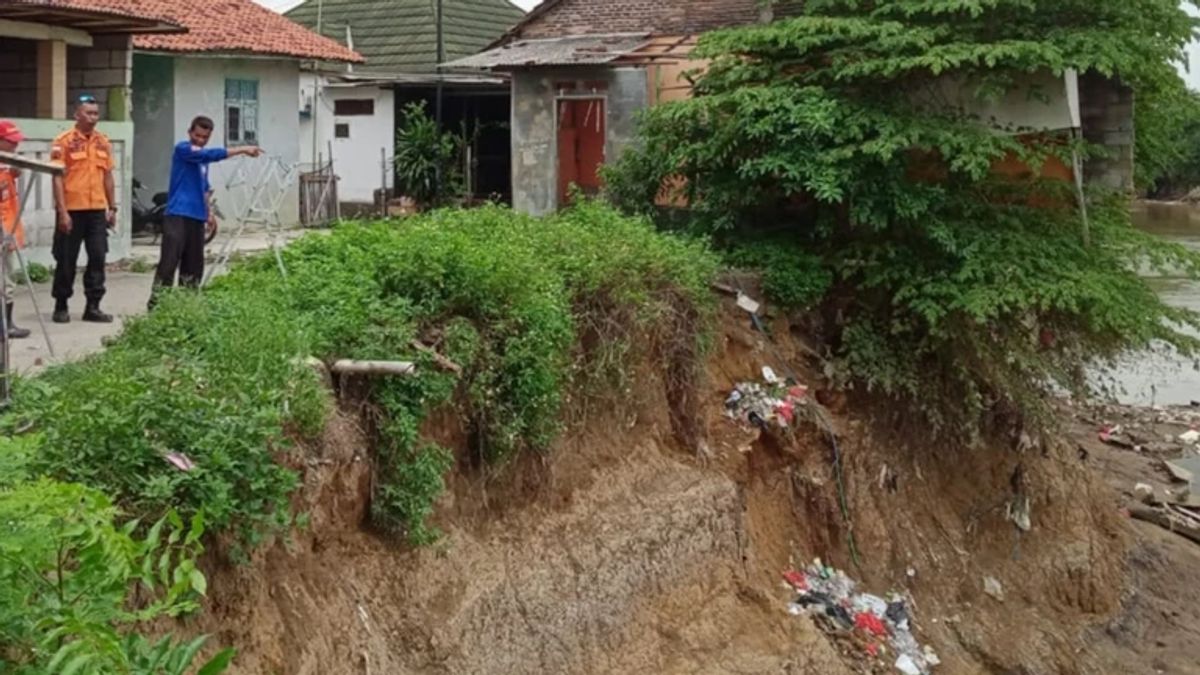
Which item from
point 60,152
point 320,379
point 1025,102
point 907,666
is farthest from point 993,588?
point 60,152

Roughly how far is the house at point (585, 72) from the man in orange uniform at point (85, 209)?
22.0 ft

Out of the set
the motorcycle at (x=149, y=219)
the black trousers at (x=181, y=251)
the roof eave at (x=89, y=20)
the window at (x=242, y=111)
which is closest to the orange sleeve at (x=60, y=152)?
the black trousers at (x=181, y=251)

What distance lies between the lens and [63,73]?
13.9m

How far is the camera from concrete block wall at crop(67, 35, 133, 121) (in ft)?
48.0

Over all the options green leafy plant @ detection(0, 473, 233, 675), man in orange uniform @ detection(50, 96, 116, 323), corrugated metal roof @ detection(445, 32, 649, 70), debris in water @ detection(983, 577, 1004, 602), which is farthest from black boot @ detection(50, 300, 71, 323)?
corrugated metal roof @ detection(445, 32, 649, 70)

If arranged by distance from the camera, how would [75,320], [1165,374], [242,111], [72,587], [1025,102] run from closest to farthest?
[72,587] → [75,320] → [1025,102] → [1165,374] → [242,111]

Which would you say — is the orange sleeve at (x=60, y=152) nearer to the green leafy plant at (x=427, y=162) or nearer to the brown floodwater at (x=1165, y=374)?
the brown floodwater at (x=1165, y=374)

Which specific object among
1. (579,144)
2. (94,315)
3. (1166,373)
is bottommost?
(1166,373)

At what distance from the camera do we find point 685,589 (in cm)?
832

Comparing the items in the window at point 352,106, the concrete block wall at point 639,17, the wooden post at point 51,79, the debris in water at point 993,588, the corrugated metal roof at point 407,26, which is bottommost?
the debris in water at point 993,588

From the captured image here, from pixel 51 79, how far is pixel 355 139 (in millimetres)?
9958

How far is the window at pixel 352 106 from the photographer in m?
23.5

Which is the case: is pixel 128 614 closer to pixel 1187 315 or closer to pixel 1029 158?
pixel 1029 158

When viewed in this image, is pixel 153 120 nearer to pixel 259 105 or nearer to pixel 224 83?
pixel 224 83
